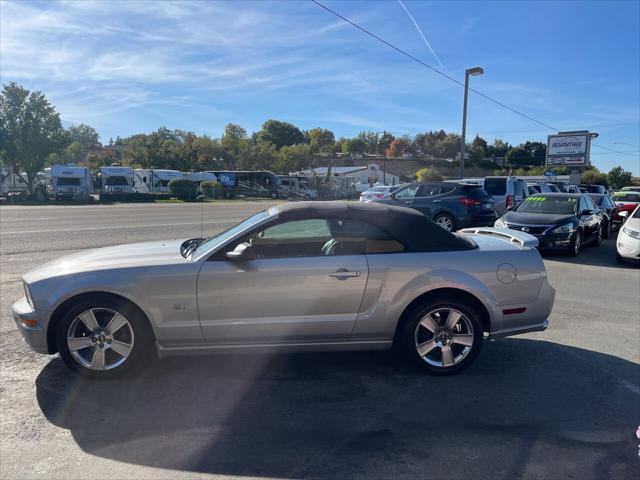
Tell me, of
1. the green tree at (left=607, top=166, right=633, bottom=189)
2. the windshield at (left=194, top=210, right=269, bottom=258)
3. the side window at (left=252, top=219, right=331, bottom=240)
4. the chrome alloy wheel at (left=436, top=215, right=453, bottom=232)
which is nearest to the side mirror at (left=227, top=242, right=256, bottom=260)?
the windshield at (left=194, top=210, right=269, bottom=258)

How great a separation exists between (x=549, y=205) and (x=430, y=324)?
33.2ft

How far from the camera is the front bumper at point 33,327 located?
13.1 ft

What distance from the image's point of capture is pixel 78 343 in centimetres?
409

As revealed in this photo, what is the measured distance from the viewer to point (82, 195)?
39.9 m

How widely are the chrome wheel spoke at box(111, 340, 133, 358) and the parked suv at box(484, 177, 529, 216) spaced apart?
52.3 feet

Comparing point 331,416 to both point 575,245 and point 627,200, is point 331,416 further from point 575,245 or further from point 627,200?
point 627,200

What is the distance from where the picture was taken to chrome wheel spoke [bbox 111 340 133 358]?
13.5 ft

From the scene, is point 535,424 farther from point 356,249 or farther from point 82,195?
point 82,195

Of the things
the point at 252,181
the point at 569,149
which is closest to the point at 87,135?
the point at 252,181

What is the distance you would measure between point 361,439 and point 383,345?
1.09 metres

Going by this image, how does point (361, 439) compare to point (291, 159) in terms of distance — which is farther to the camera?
point (291, 159)

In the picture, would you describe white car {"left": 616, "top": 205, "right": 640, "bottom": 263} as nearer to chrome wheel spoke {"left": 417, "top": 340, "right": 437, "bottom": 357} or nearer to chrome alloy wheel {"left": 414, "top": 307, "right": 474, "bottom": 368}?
chrome alloy wheel {"left": 414, "top": 307, "right": 474, "bottom": 368}

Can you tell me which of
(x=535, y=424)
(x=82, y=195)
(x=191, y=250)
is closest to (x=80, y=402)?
(x=191, y=250)

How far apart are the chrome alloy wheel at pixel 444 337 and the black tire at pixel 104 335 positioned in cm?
229
